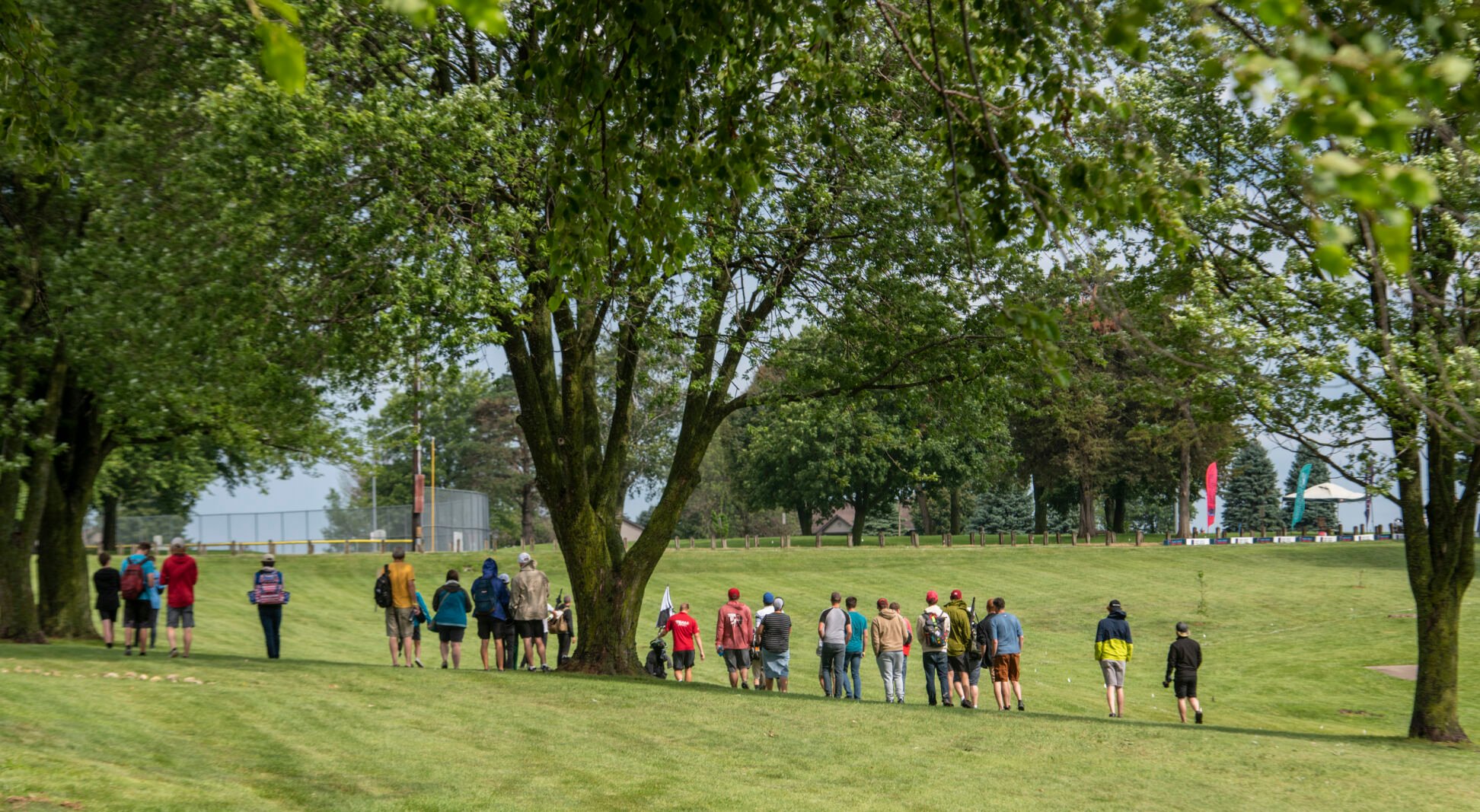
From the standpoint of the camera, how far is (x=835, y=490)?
7200 centimetres

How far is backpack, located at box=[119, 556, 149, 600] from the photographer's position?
19188mm

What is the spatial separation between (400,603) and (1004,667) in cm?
914

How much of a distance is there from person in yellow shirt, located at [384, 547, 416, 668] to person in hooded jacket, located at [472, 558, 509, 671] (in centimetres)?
102

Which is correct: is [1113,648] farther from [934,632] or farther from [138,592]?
[138,592]

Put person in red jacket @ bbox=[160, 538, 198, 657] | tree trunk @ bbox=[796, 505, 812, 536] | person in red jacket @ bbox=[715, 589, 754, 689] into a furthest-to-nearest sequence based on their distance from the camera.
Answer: tree trunk @ bbox=[796, 505, 812, 536] < person in red jacket @ bbox=[715, 589, 754, 689] < person in red jacket @ bbox=[160, 538, 198, 657]

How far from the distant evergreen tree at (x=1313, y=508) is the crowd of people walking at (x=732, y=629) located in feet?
224

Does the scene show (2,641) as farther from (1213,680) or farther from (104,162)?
(1213,680)

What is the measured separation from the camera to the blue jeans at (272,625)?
19.2 meters

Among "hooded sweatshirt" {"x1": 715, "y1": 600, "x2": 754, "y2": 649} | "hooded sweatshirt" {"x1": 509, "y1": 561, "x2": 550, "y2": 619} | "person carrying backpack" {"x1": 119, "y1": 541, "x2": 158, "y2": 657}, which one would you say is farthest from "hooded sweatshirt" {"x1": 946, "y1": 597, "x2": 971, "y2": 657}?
"person carrying backpack" {"x1": 119, "y1": 541, "x2": 158, "y2": 657}

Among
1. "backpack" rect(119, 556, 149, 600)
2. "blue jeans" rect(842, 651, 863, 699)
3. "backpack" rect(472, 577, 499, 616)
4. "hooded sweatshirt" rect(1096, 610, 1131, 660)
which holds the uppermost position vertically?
"backpack" rect(119, 556, 149, 600)

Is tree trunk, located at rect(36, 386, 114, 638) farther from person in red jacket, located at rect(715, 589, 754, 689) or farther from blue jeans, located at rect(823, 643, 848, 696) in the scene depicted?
blue jeans, located at rect(823, 643, 848, 696)

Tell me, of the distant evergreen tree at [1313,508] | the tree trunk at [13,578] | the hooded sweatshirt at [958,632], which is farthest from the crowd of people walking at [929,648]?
the distant evergreen tree at [1313,508]

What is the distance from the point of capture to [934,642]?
1973 cm

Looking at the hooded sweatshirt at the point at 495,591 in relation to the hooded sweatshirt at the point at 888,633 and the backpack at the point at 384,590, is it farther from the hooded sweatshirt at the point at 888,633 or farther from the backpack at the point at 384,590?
the hooded sweatshirt at the point at 888,633
